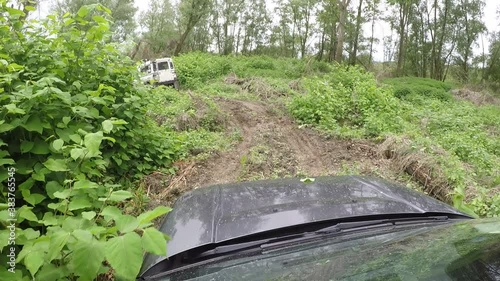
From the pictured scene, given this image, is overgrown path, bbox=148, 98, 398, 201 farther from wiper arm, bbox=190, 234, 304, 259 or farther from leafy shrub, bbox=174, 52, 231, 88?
leafy shrub, bbox=174, 52, 231, 88

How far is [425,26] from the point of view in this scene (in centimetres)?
3572

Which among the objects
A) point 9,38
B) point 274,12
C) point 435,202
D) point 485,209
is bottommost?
point 485,209

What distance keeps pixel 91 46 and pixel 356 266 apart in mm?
2977

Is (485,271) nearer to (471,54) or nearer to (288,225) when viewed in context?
(288,225)

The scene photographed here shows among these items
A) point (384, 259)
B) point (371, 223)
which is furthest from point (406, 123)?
point (384, 259)

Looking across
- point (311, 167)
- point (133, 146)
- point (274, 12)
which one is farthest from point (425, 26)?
point (133, 146)

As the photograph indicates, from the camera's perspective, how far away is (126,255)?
47.4 inches

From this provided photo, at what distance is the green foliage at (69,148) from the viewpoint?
52.6 inches

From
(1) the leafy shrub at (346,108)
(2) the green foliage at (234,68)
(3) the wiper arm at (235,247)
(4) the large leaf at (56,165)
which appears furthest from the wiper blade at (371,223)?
(2) the green foliage at (234,68)

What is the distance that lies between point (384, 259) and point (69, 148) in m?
1.92

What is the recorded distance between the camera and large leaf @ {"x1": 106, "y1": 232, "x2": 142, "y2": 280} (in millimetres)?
1179

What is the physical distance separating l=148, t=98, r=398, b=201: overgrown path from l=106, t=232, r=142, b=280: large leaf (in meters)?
3.30

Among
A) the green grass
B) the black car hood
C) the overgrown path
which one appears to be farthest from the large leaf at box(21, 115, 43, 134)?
the green grass

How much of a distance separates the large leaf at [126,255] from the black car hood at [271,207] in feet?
1.19
